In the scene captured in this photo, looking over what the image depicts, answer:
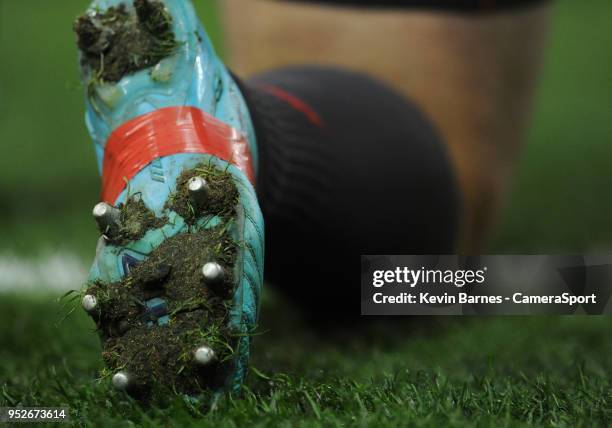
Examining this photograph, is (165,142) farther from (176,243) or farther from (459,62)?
(459,62)

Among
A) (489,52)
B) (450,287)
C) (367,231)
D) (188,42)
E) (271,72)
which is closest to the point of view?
(188,42)

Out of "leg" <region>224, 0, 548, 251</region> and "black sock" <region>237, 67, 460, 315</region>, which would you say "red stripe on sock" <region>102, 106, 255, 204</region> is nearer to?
"black sock" <region>237, 67, 460, 315</region>

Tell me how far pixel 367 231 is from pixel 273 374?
1.27 ft

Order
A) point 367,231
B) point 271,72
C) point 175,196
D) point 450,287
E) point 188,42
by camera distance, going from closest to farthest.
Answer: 1. point 175,196
2. point 188,42
3. point 450,287
4. point 367,231
5. point 271,72

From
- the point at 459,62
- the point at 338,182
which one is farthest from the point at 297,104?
the point at 459,62

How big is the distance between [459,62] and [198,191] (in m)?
1.04

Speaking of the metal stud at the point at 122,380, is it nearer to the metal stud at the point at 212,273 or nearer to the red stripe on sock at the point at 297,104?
the metal stud at the point at 212,273

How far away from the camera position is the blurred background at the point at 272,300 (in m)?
1.29

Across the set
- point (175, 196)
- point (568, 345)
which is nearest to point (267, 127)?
point (175, 196)

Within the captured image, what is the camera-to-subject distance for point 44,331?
1375 mm

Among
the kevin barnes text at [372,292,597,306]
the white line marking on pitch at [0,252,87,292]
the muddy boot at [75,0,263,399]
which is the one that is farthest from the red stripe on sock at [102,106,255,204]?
the white line marking on pitch at [0,252,87,292]

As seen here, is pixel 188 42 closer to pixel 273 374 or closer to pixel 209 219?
pixel 209 219

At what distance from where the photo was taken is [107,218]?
3.01 ft

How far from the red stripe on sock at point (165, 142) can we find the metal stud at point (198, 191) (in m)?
0.08
